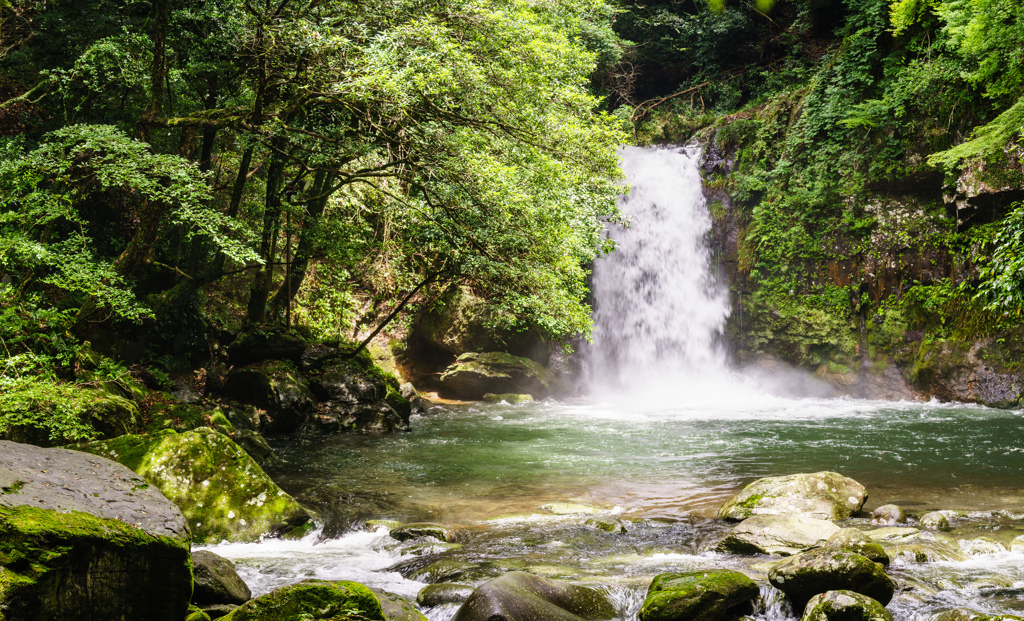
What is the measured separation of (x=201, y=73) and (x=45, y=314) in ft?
17.5

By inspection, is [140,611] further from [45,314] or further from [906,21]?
[906,21]

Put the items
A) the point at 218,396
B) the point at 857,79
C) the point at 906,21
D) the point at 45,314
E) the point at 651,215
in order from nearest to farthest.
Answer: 1. the point at 45,314
2. the point at 218,396
3. the point at 906,21
4. the point at 857,79
5. the point at 651,215

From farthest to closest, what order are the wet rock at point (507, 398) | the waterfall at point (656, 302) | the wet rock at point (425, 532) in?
the waterfall at point (656, 302)
the wet rock at point (507, 398)
the wet rock at point (425, 532)

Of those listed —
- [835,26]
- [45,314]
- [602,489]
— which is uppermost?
[835,26]

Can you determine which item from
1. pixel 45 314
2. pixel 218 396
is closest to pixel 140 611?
pixel 45 314

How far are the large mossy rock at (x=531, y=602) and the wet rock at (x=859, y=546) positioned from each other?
1.86m

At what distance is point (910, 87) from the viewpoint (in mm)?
15250

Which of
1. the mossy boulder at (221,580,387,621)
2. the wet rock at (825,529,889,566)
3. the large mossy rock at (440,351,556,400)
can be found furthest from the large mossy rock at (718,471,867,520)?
the large mossy rock at (440,351,556,400)

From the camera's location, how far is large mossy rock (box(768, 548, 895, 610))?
4227mm

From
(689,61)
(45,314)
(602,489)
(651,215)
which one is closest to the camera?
(45,314)

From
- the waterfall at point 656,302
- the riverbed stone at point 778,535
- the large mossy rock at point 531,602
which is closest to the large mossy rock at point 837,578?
the riverbed stone at point 778,535

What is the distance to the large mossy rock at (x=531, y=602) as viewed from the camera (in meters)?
3.82

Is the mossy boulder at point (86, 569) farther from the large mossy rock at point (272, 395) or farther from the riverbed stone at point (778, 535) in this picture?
the large mossy rock at point (272, 395)

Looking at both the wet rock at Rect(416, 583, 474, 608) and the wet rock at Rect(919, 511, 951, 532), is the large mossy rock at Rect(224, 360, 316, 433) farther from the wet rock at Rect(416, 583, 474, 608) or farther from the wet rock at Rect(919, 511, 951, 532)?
the wet rock at Rect(919, 511, 951, 532)
